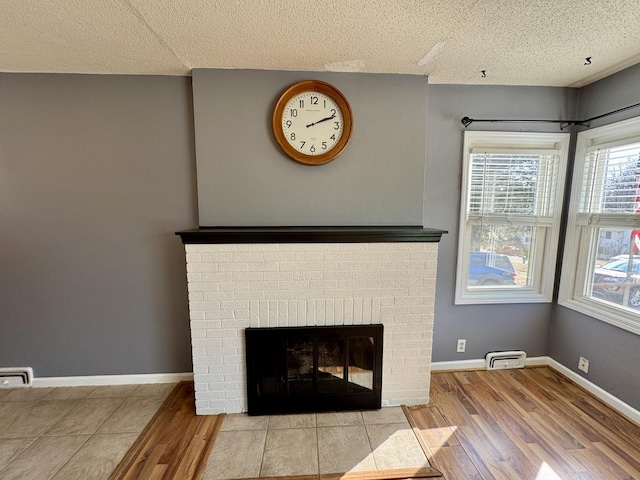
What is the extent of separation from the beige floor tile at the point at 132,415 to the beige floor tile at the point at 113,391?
10cm

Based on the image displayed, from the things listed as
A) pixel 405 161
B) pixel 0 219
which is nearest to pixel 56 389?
pixel 0 219

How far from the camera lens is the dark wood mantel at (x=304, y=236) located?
5.86ft

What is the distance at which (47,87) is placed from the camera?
1.94 meters

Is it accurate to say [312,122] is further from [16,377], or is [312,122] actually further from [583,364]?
[16,377]

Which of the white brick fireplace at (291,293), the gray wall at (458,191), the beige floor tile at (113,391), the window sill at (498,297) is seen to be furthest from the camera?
the window sill at (498,297)

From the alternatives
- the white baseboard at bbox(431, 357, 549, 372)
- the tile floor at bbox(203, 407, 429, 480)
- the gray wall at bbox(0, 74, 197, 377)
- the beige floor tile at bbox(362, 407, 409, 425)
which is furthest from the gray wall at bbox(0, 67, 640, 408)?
the beige floor tile at bbox(362, 407, 409, 425)

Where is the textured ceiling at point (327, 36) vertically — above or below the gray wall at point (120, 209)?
above

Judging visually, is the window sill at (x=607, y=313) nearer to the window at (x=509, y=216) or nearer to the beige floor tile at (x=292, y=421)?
the window at (x=509, y=216)

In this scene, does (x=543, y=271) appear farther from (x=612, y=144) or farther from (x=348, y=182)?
(x=348, y=182)

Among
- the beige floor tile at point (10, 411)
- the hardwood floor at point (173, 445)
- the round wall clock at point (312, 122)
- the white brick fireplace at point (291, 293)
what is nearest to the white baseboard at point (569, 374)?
the white brick fireplace at point (291, 293)

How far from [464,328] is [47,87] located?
3697mm

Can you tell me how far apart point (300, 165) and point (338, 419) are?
1.78 metres

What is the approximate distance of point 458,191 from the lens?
225cm

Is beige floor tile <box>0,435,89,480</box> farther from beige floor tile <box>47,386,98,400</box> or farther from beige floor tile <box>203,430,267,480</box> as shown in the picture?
beige floor tile <box>203,430,267,480</box>
